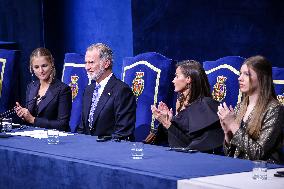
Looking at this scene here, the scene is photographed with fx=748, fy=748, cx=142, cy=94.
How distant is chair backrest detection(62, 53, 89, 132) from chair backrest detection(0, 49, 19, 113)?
460 mm

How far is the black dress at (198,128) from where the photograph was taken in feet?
14.8

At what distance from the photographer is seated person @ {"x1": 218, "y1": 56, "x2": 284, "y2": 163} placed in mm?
3908

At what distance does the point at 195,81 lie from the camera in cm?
459

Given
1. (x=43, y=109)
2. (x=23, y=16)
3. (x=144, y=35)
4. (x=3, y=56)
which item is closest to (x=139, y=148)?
(x=43, y=109)

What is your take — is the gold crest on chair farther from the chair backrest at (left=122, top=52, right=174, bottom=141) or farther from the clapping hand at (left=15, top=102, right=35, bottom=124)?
the clapping hand at (left=15, top=102, right=35, bottom=124)

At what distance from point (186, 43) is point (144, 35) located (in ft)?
1.32

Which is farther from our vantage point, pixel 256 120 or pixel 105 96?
pixel 105 96

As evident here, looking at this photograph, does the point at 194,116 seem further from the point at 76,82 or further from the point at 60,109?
the point at 76,82

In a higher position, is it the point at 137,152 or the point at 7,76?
the point at 7,76

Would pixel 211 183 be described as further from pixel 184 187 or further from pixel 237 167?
pixel 237 167

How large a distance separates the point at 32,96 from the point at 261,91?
219 centimetres

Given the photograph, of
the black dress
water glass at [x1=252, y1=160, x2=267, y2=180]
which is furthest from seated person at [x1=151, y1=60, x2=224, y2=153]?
water glass at [x1=252, y1=160, x2=267, y2=180]

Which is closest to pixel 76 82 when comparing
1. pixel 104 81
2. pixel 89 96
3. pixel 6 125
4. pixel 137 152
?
pixel 89 96

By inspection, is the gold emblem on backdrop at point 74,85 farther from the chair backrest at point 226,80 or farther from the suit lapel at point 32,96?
the chair backrest at point 226,80
